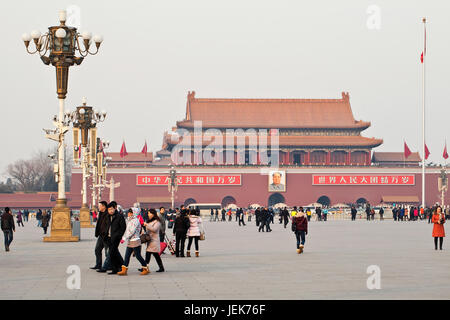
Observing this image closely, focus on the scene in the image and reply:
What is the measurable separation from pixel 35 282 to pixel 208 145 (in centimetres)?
6017

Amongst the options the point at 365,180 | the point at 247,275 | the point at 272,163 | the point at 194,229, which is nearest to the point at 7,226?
the point at 194,229

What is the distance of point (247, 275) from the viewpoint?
13242mm

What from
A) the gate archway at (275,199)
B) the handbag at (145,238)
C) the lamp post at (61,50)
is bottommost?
the gate archway at (275,199)

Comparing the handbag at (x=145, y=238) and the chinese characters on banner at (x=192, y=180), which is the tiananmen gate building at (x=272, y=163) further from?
the handbag at (x=145, y=238)

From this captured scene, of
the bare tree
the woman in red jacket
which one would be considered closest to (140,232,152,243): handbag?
the woman in red jacket

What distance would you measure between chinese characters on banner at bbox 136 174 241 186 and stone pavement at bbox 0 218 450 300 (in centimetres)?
4903

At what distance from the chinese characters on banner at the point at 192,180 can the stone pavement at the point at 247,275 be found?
4903 centimetres

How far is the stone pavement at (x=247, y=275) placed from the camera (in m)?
10.8

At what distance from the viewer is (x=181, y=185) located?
69.4m

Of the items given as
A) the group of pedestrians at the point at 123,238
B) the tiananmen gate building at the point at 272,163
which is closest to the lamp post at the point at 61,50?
the group of pedestrians at the point at 123,238

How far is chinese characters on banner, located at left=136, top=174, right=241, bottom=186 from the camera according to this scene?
69.6m

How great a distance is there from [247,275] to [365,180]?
5814 cm

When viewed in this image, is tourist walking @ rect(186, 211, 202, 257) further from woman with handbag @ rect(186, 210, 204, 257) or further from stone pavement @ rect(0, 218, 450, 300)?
stone pavement @ rect(0, 218, 450, 300)
